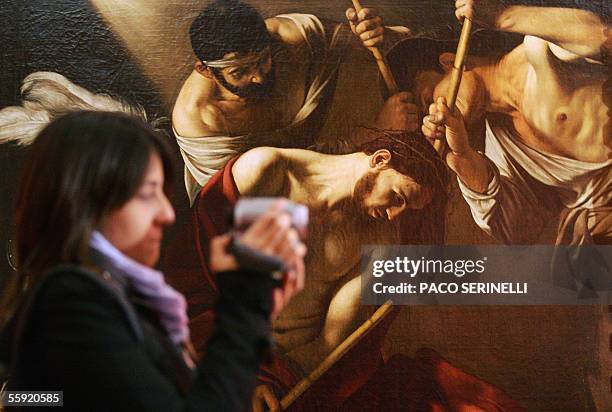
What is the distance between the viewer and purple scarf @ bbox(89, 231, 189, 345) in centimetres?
111

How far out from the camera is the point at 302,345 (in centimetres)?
381

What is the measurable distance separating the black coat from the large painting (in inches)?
107

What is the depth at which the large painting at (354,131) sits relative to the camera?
3.80m

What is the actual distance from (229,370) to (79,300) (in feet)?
0.72

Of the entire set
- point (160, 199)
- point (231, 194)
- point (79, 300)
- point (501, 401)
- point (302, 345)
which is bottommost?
point (501, 401)

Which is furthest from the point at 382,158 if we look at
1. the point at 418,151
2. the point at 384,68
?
the point at 384,68

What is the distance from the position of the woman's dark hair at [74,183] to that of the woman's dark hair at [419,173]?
2.75 metres

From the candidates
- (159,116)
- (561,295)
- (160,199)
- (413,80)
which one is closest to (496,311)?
(561,295)

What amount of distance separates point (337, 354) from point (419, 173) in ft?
3.16

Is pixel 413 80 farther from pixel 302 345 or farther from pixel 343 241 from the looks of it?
pixel 302 345

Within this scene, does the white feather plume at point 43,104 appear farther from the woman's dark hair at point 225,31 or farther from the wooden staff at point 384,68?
the wooden staff at point 384,68

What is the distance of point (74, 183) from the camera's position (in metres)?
1.10

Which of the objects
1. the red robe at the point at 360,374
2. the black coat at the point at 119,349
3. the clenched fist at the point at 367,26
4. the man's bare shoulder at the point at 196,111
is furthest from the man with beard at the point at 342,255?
the black coat at the point at 119,349

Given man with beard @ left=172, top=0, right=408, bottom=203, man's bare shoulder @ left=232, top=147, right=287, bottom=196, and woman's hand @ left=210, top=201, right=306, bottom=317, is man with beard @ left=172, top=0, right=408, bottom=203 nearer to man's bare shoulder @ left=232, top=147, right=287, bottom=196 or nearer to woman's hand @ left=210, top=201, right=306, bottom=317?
man's bare shoulder @ left=232, top=147, right=287, bottom=196
